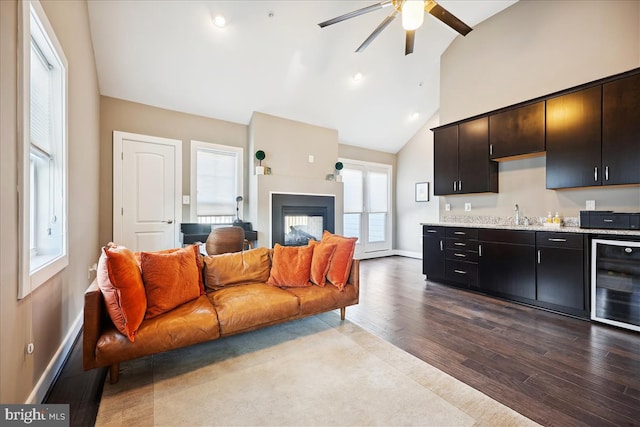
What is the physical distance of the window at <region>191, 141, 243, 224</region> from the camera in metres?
4.47

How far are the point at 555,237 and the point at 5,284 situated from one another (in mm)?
4492

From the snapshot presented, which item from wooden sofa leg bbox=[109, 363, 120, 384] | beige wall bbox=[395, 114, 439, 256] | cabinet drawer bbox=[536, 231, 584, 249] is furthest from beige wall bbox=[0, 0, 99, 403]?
beige wall bbox=[395, 114, 439, 256]

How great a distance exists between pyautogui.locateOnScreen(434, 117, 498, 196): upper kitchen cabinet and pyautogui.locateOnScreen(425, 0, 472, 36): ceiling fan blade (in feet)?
5.34

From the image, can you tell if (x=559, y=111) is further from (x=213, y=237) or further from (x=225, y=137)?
(x=225, y=137)

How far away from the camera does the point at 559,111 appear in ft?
10.4

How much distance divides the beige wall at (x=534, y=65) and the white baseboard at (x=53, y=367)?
→ 500 cm

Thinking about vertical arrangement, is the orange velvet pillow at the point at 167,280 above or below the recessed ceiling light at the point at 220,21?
below

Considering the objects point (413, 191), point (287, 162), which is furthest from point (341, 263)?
point (413, 191)

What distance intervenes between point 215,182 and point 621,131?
210 inches

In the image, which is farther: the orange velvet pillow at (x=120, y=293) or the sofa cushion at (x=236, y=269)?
the sofa cushion at (x=236, y=269)

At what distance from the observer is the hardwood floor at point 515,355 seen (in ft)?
5.16

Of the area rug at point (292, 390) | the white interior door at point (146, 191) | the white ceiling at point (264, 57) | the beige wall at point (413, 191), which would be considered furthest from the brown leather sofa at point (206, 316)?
the beige wall at point (413, 191)

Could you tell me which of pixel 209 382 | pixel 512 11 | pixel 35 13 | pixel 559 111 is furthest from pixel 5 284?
pixel 512 11

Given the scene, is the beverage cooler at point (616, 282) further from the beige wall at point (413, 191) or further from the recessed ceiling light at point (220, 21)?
the recessed ceiling light at point (220, 21)
